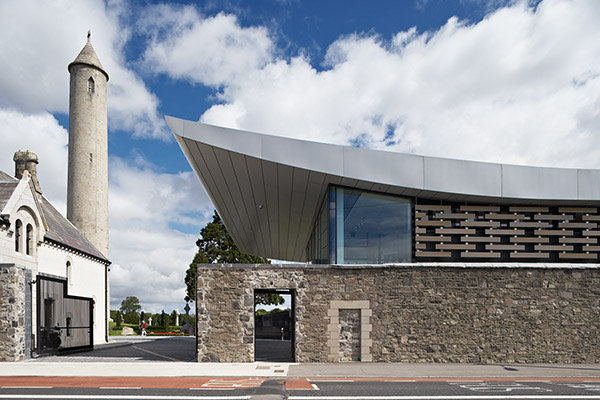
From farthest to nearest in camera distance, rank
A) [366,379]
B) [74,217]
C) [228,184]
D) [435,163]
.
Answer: [74,217]
[228,184]
[435,163]
[366,379]

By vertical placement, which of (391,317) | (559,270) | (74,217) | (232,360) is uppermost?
(74,217)

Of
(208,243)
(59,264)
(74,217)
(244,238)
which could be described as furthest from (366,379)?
(208,243)

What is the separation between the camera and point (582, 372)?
46.8 ft

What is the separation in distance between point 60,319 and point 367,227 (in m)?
14.0

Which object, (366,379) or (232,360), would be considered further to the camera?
(232,360)

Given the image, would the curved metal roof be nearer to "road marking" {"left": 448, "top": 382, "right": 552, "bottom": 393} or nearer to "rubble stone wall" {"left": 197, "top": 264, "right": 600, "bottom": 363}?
"rubble stone wall" {"left": 197, "top": 264, "right": 600, "bottom": 363}

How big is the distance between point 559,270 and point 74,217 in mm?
32248

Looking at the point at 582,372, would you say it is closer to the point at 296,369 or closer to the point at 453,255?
the point at 453,255

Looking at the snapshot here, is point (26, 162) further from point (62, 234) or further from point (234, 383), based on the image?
point (234, 383)

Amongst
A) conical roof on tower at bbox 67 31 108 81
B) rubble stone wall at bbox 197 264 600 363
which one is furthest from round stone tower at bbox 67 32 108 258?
rubble stone wall at bbox 197 264 600 363

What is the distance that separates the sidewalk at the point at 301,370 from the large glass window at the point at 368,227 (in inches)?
153

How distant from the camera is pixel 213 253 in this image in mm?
47094

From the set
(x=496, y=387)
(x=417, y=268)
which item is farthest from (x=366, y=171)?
(x=496, y=387)

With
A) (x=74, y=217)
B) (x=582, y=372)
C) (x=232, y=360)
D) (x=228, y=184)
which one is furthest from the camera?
(x=74, y=217)
